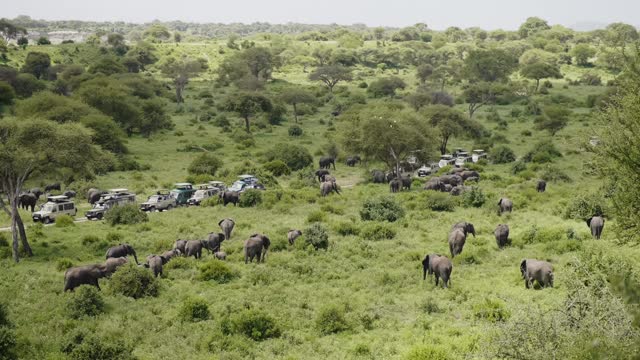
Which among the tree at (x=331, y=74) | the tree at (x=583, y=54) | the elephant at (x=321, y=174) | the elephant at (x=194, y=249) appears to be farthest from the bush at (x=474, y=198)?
the tree at (x=583, y=54)

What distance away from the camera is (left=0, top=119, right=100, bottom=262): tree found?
29.1m

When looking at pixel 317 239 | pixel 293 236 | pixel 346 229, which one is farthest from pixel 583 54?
pixel 317 239

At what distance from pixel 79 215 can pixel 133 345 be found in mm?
27070

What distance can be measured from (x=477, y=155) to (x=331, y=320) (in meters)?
48.9

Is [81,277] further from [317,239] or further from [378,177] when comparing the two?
[378,177]

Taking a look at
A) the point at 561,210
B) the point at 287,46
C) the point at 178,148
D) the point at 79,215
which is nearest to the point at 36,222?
the point at 79,215

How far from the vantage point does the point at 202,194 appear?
4603cm

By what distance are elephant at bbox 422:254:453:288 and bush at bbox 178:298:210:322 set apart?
9.94m

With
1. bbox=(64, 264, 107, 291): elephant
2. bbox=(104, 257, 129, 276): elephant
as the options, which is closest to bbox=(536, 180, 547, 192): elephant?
bbox=(104, 257, 129, 276): elephant

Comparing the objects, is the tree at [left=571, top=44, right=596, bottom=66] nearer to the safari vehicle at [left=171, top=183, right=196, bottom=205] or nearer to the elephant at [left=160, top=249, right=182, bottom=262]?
the safari vehicle at [left=171, top=183, right=196, bottom=205]

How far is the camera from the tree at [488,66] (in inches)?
4764

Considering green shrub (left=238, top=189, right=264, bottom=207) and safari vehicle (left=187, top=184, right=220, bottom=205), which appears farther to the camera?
safari vehicle (left=187, top=184, right=220, bottom=205)

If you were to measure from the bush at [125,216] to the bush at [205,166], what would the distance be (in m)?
18.0

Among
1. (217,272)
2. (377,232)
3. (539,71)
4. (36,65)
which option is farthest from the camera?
(539,71)
